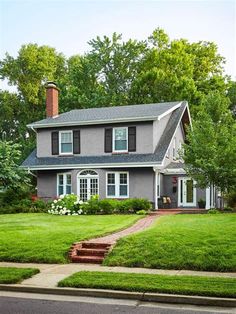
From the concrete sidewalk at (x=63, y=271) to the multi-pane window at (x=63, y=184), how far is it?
16.6m

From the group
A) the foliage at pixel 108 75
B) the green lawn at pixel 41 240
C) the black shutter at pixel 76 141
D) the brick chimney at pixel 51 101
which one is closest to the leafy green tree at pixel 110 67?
the foliage at pixel 108 75

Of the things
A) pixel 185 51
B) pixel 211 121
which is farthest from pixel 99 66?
pixel 211 121

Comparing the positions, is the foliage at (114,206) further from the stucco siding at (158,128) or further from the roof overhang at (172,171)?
the stucco siding at (158,128)

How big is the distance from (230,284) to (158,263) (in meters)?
2.48

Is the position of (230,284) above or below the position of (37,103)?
below

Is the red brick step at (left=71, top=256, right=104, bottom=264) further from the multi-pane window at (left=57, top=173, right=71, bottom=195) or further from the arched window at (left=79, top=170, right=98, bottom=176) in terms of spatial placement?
the multi-pane window at (left=57, top=173, right=71, bottom=195)

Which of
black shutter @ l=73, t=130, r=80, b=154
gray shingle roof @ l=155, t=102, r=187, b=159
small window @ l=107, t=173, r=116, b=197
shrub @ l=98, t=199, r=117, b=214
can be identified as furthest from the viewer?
black shutter @ l=73, t=130, r=80, b=154

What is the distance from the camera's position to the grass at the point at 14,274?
9516 millimetres

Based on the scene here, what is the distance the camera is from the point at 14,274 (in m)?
9.96

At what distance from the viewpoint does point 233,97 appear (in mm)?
46875

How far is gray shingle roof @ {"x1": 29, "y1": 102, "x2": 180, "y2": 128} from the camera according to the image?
2710 centimetres

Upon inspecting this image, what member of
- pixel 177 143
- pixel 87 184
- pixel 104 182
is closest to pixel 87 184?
pixel 87 184

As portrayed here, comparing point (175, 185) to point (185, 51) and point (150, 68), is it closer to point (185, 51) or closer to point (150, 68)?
point (150, 68)

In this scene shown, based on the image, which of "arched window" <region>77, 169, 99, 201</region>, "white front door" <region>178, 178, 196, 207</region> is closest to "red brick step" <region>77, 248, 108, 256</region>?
"arched window" <region>77, 169, 99, 201</region>
